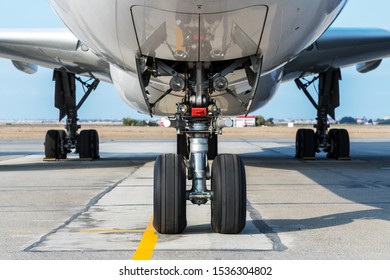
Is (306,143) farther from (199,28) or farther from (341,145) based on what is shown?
(199,28)

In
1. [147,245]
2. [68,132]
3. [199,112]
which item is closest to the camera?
[147,245]

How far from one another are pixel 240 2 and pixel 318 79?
1184 centimetres

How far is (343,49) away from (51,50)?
569cm

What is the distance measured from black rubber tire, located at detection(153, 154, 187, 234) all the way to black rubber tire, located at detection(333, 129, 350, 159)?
11.9 m

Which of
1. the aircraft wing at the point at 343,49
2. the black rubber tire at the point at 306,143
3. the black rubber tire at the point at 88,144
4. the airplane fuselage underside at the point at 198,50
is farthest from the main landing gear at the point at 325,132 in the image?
the airplane fuselage underside at the point at 198,50

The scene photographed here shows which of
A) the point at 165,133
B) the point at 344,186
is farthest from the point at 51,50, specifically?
the point at 165,133

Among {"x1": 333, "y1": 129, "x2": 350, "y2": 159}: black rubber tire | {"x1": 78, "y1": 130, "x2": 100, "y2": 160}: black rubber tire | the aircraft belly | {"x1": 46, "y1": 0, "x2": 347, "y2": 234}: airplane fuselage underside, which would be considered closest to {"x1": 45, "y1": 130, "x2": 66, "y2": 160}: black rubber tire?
{"x1": 78, "y1": 130, "x2": 100, "y2": 160}: black rubber tire

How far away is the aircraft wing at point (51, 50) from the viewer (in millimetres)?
13428

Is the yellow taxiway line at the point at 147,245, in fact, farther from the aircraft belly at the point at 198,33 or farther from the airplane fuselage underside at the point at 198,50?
the aircraft belly at the point at 198,33

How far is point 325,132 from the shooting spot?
1803 cm

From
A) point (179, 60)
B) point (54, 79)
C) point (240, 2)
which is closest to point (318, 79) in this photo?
point (54, 79)

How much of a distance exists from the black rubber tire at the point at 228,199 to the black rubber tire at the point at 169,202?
0.31 m

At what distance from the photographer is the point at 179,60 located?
732 centimetres

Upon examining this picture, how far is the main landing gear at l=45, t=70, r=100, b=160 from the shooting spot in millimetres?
17406
